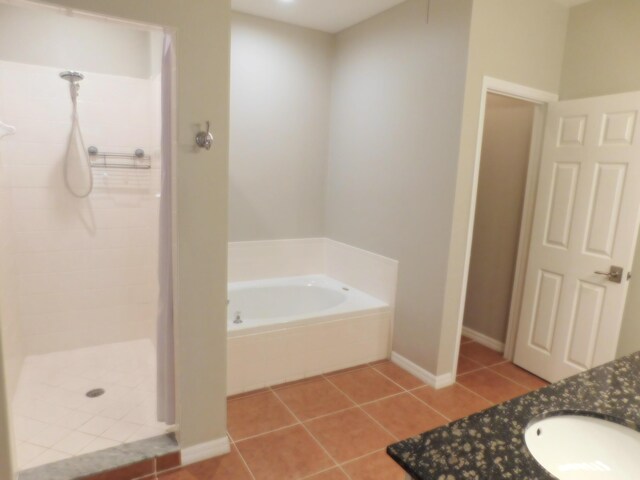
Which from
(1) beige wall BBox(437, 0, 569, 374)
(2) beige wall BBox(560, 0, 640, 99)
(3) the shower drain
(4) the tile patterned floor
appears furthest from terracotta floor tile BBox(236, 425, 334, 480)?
(2) beige wall BBox(560, 0, 640, 99)

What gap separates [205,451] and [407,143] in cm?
234

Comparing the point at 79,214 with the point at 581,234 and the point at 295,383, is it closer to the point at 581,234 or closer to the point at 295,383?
the point at 295,383

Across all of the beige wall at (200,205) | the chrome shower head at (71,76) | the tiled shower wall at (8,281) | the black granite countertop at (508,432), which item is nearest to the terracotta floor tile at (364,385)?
the beige wall at (200,205)

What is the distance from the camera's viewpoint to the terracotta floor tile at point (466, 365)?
3097mm

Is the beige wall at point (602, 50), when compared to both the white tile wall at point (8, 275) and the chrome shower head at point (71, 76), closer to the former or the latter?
the chrome shower head at point (71, 76)

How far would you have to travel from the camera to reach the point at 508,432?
2.93ft

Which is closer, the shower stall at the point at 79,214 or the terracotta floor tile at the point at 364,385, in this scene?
the shower stall at the point at 79,214

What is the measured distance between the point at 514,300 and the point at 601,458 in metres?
2.44

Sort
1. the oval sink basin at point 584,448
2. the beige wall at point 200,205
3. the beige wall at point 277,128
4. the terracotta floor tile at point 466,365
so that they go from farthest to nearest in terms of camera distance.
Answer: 1. the beige wall at point 277,128
2. the terracotta floor tile at point 466,365
3. the beige wall at point 200,205
4. the oval sink basin at point 584,448

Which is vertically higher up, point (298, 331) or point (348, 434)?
point (298, 331)

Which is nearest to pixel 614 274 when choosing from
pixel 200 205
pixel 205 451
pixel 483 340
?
pixel 483 340

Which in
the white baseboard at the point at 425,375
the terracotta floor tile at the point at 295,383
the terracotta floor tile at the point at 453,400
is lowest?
the terracotta floor tile at the point at 295,383

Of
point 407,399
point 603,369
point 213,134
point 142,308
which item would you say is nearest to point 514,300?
point 407,399

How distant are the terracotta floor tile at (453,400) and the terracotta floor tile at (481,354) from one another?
1.75 feet
